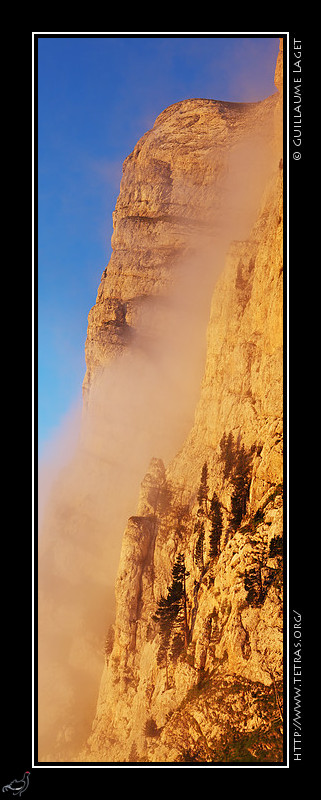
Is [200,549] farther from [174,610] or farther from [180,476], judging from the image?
[180,476]

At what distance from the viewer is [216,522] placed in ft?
100

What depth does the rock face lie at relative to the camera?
24.4 metres

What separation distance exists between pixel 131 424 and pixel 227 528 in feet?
97.7

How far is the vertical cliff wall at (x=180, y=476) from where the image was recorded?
25678mm

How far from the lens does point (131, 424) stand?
57.9m

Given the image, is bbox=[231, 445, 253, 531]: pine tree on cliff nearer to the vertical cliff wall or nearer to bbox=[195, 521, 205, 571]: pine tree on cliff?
the vertical cliff wall
